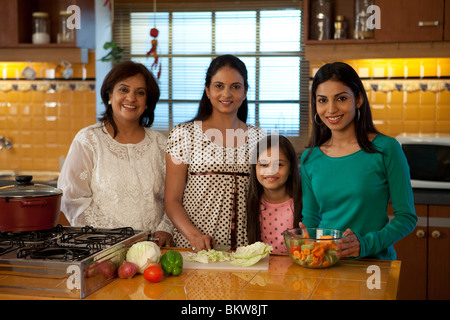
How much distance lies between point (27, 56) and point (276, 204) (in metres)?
2.47

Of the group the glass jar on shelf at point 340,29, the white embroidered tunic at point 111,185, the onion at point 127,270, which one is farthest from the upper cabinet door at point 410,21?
the onion at point 127,270

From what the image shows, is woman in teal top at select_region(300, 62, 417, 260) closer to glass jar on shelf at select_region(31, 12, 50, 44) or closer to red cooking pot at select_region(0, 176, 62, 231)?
red cooking pot at select_region(0, 176, 62, 231)

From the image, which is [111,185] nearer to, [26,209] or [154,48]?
[26,209]

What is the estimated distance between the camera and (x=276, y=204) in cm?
224

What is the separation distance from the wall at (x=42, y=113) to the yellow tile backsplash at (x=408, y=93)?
6.39ft

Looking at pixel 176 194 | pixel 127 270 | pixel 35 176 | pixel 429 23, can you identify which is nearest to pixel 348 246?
pixel 127 270

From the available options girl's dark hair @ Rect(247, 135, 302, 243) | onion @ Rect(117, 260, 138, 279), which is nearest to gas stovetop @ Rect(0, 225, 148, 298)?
onion @ Rect(117, 260, 138, 279)

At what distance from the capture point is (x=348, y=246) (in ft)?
5.42

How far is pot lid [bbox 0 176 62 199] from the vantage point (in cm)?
167

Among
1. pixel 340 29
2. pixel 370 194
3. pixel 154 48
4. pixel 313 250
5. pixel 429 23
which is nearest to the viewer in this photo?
pixel 313 250

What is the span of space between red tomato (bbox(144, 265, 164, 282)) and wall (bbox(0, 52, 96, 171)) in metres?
2.59

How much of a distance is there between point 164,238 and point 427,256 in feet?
5.53

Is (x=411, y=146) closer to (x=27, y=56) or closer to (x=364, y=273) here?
(x=364, y=273)
